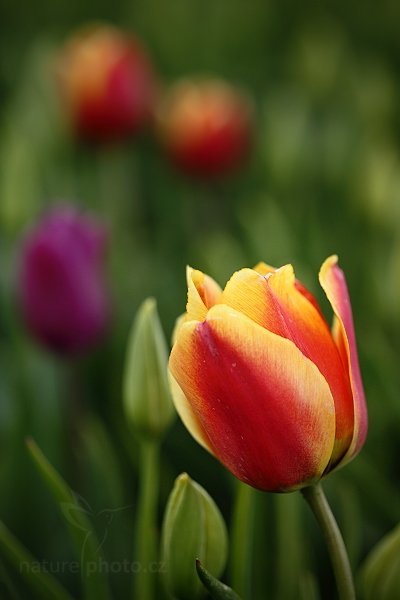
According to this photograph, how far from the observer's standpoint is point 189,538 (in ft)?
1.58

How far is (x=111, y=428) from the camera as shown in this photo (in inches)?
35.5

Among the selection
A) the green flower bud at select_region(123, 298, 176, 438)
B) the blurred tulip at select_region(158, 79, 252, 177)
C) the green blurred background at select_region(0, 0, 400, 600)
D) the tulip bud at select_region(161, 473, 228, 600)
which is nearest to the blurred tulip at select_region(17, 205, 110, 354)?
the green blurred background at select_region(0, 0, 400, 600)

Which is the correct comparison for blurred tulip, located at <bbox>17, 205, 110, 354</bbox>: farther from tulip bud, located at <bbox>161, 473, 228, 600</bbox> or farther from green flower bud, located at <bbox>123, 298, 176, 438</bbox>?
tulip bud, located at <bbox>161, 473, 228, 600</bbox>

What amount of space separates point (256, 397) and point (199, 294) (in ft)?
0.20

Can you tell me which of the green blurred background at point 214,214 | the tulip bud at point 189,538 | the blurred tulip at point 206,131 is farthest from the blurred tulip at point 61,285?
the blurred tulip at point 206,131

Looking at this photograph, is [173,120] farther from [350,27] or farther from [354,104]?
[350,27]

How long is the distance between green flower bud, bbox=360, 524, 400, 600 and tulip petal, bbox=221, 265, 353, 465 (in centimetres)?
9

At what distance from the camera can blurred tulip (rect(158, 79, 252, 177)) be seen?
1.28 metres

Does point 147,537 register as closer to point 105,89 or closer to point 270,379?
point 270,379

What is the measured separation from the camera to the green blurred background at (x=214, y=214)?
729 millimetres

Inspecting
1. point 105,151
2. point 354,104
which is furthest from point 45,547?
point 354,104

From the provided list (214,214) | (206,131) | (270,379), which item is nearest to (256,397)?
(270,379)

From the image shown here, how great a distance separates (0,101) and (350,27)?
0.83 meters

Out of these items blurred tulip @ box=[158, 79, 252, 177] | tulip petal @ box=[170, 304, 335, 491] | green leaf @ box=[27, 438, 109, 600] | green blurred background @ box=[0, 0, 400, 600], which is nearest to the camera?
tulip petal @ box=[170, 304, 335, 491]
